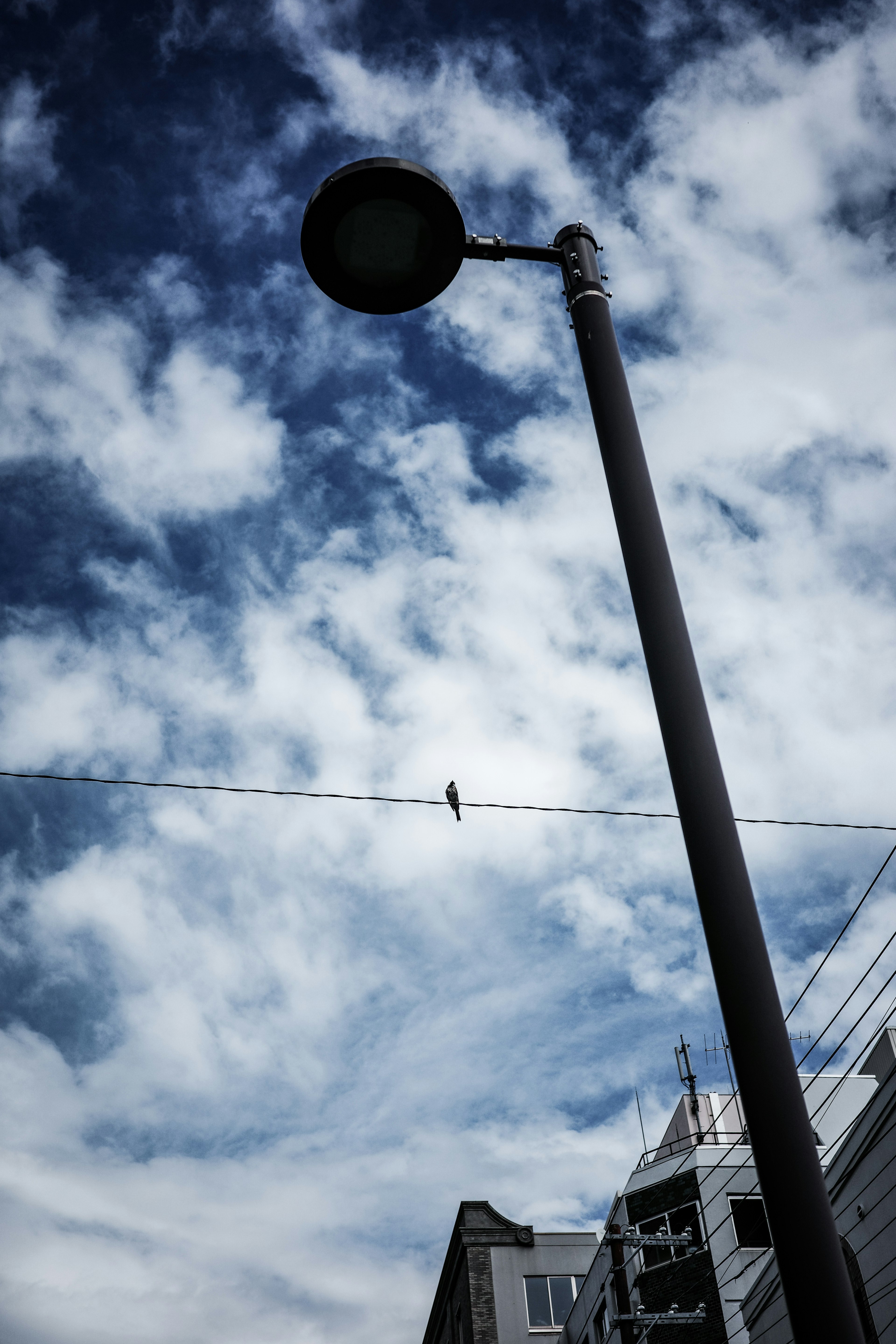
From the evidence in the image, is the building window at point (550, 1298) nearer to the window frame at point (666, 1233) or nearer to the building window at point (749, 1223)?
the window frame at point (666, 1233)

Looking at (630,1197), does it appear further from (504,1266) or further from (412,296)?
(412,296)

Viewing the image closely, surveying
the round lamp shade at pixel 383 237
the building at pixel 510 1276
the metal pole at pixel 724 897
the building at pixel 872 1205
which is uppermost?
the building at pixel 510 1276

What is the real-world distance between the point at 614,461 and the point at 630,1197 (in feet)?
103

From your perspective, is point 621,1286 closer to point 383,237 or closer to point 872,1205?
point 872,1205

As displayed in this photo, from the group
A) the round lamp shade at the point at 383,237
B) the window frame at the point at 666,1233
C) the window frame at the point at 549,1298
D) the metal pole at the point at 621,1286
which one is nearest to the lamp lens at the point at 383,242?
the round lamp shade at the point at 383,237

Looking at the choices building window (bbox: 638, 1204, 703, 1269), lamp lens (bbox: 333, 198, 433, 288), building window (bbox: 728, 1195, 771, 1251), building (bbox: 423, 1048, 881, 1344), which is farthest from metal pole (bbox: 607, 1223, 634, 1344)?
lamp lens (bbox: 333, 198, 433, 288)

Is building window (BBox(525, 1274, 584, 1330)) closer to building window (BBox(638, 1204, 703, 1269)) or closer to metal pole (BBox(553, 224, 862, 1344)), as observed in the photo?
building window (BBox(638, 1204, 703, 1269))

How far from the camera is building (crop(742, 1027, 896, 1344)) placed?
14.2 m

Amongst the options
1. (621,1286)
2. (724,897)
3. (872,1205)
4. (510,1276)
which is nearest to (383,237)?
(724,897)

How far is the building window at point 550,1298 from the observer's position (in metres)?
41.7

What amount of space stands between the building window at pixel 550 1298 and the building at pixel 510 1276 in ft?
0.09

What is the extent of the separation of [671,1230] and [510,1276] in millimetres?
17256

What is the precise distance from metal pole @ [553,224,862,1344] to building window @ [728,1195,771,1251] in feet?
93.5

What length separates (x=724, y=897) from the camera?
9.23 feet
